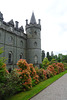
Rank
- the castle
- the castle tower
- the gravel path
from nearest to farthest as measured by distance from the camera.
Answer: the gravel path, the castle, the castle tower

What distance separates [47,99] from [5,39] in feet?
49.5

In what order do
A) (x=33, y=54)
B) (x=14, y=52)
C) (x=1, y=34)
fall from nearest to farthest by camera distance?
1. (x=1, y=34)
2. (x=14, y=52)
3. (x=33, y=54)

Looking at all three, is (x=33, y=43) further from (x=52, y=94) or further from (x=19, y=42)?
(x=52, y=94)

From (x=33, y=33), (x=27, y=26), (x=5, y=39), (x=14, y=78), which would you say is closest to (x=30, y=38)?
(x=33, y=33)

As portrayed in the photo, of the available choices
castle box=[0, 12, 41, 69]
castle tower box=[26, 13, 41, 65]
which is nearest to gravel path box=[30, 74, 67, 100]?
Result: castle box=[0, 12, 41, 69]

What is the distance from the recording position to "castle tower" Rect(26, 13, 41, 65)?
80.9 ft

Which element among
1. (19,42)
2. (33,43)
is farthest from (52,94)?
(33,43)

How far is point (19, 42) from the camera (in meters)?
22.7

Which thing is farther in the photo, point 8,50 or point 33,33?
point 33,33

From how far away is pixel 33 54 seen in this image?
24.6m

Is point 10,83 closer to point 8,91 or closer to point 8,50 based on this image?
point 8,91

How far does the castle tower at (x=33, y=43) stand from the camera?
24.7 metres

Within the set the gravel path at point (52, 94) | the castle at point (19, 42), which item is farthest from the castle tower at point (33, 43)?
the gravel path at point (52, 94)

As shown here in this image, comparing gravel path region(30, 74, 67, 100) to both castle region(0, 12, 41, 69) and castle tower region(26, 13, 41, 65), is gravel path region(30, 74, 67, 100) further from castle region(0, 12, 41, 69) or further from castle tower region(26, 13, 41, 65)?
castle tower region(26, 13, 41, 65)
